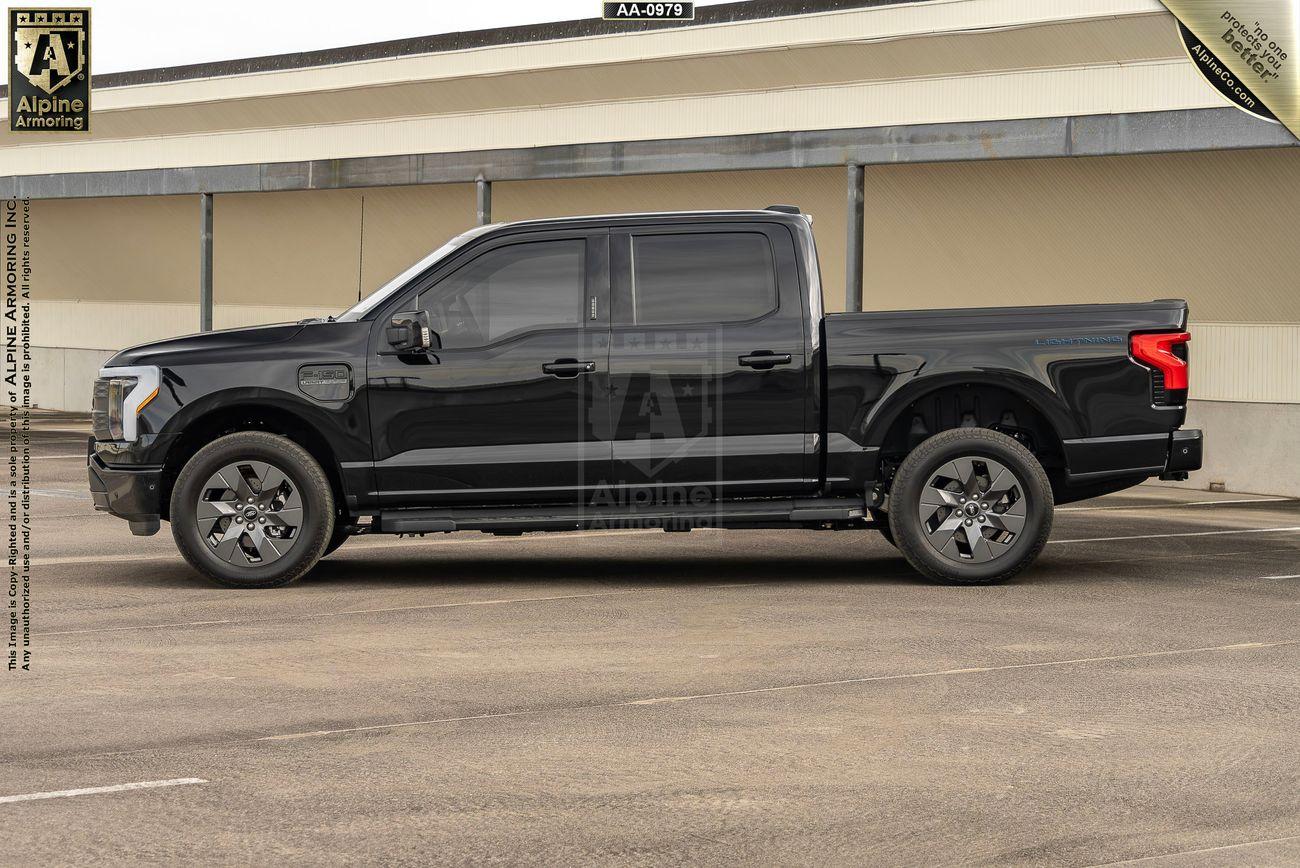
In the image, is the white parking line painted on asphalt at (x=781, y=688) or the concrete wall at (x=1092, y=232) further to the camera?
the concrete wall at (x=1092, y=232)

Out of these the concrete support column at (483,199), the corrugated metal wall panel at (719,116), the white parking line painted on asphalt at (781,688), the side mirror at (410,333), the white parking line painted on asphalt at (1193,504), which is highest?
the corrugated metal wall panel at (719,116)

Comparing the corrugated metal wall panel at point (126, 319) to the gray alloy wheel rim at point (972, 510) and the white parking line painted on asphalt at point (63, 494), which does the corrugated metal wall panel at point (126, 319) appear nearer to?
the white parking line painted on asphalt at point (63, 494)

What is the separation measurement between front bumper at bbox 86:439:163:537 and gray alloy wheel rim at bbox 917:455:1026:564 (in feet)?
14.8

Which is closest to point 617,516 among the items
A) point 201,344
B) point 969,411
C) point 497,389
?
point 497,389

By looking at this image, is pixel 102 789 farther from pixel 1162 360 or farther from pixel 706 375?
pixel 1162 360

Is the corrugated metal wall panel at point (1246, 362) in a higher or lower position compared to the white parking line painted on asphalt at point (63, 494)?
higher

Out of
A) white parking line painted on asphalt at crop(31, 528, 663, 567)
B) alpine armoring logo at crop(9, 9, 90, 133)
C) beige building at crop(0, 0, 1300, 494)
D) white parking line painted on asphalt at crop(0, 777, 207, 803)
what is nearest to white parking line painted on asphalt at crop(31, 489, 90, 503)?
white parking line painted on asphalt at crop(31, 528, 663, 567)

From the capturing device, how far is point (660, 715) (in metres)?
7.55

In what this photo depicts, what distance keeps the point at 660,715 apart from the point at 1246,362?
13.2 meters

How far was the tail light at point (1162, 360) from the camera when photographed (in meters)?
11.1

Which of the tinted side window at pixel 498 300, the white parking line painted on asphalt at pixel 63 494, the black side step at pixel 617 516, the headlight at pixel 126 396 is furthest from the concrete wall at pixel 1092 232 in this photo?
the headlight at pixel 126 396

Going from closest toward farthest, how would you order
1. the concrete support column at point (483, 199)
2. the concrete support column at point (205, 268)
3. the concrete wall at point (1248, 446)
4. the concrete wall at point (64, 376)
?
the concrete wall at point (1248, 446) < the concrete support column at point (483, 199) < the concrete support column at point (205, 268) < the concrete wall at point (64, 376)

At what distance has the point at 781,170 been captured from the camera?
912 inches

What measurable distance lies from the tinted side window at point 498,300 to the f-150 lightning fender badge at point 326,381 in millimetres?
596
